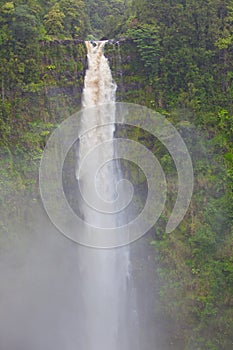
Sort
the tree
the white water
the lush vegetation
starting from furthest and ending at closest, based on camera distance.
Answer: the tree → the white water → the lush vegetation

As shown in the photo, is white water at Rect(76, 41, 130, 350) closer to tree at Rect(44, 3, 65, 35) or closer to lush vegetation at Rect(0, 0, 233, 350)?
lush vegetation at Rect(0, 0, 233, 350)

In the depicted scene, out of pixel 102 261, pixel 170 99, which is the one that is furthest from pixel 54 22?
pixel 102 261

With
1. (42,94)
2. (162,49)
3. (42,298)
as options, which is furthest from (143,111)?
(42,298)

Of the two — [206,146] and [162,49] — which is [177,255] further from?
[162,49]

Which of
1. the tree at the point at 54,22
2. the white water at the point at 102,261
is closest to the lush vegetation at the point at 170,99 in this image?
the tree at the point at 54,22

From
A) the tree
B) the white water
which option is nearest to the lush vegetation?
the tree
